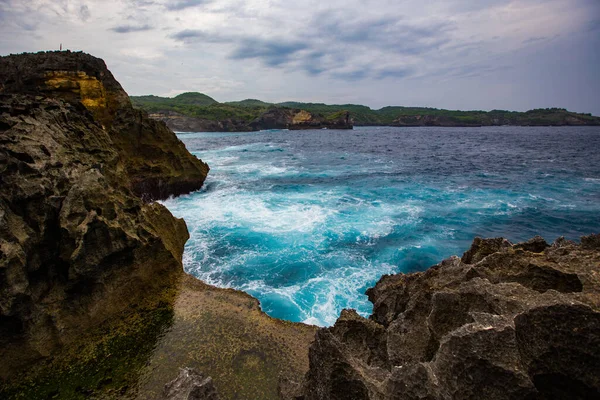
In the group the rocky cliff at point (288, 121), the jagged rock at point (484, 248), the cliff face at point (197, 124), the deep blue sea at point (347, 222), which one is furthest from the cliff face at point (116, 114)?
the rocky cliff at point (288, 121)

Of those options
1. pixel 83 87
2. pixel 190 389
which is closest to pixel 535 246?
pixel 190 389

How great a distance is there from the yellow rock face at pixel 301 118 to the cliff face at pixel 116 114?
13538 centimetres

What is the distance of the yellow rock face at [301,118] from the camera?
519 feet

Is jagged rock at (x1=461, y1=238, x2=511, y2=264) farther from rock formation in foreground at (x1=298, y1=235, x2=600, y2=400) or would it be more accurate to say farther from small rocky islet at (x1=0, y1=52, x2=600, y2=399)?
rock formation in foreground at (x1=298, y1=235, x2=600, y2=400)

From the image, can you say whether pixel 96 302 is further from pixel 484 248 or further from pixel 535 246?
pixel 535 246

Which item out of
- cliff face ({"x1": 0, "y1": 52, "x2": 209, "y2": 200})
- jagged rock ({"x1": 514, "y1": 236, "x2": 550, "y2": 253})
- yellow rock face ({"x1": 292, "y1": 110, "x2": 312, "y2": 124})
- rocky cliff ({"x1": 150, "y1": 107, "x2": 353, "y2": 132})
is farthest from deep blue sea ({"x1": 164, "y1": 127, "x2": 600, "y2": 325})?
yellow rock face ({"x1": 292, "y1": 110, "x2": 312, "y2": 124})

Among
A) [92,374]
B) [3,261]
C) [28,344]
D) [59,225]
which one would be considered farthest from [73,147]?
[92,374]

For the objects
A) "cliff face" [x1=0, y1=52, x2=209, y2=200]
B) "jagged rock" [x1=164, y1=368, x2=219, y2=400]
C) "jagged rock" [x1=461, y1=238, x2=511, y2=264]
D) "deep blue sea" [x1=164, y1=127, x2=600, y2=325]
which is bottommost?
"deep blue sea" [x1=164, y1=127, x2=600, y2=325]

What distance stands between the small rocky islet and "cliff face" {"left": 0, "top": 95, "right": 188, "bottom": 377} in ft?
0.12

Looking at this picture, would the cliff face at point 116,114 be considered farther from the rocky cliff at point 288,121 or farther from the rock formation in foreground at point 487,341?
the rocky cliff at point 288,121

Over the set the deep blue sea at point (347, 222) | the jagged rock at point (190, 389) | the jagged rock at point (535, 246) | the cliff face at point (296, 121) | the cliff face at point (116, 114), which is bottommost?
the deep blue sea at point (347, 222)

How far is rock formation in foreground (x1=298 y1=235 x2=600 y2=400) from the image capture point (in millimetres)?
3738

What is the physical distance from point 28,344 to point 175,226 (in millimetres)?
6099

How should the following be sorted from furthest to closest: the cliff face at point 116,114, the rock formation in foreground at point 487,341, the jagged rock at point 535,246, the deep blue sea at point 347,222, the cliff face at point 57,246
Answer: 1. the cliff face at point 116,114
2. the deep blue sea at point 347,222
3. the jagged rock at point 535,246
4. the cliff face at point 57,246
5. the rock formation in foreground at point 487,341
